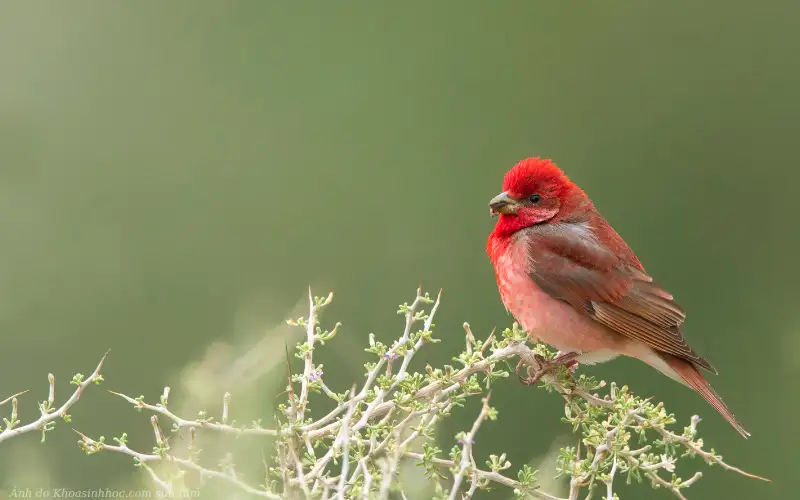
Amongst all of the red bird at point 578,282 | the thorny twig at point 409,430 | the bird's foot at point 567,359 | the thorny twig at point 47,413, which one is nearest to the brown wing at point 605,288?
the red bird at point 578,282

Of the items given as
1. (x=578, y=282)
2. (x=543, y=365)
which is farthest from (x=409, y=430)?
(x=578, y=282)

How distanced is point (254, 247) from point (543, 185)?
3649 millimetres

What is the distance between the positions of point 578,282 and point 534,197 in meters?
0.33

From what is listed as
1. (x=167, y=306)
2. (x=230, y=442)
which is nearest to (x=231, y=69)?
(x=167, y=306)

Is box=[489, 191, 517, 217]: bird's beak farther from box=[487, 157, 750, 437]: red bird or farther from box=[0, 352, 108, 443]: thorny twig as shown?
box=[0, 352, 108, 443]: thorny twig

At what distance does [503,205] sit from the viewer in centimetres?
362

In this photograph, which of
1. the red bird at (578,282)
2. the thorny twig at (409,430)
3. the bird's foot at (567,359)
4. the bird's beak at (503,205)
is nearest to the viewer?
the thorny twig at (409,430)

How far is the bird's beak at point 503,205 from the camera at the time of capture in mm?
3611

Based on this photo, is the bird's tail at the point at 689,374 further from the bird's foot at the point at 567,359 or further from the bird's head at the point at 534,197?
the bird's head at the point at 534,197

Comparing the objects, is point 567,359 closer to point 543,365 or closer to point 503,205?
point 543,365

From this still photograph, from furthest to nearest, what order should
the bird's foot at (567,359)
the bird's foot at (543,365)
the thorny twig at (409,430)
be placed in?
the bird's foot at (567,359) → the bird's foot at (543,365) → the thorny twig at (409,430)

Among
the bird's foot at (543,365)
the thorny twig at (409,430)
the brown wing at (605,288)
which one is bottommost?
the thorny twig at (409,430)

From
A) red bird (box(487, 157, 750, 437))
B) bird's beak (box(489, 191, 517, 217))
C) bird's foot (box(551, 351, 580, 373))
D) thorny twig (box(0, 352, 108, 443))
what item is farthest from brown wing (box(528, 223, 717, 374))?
thorny twig (box(0, 352, 108, 443))

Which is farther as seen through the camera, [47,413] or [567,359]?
[567,359]
